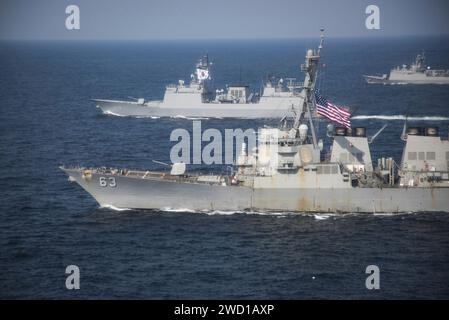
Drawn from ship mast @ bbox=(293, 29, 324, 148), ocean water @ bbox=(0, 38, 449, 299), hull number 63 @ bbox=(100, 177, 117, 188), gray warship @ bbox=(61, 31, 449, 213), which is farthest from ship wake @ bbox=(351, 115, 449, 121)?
hull number 63 @ bbox=(100, 177, 117, 188)

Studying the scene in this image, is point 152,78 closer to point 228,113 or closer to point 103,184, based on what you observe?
point 228,113

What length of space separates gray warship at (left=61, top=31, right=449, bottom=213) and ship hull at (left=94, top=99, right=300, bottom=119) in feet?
113

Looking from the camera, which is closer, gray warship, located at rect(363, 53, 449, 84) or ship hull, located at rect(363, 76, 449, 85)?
ship hull, located at rect(363, 76, 449, 85)

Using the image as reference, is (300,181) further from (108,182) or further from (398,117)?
(398,117)

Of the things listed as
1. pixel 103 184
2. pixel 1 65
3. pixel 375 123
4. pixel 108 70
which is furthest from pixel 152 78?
pixel 103 184

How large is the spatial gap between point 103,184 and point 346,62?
13620 centimetres

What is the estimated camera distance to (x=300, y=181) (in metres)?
45.6

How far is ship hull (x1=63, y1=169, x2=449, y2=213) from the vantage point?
45.6 m

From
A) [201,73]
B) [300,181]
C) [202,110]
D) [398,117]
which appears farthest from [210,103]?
[300,181]

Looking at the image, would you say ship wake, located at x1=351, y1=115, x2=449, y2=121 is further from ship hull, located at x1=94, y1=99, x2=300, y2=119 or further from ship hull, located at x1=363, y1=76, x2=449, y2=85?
ship hull, located at x1=363, y1=76, x2=449, y2=85

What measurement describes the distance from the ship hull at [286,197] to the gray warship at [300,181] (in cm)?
5

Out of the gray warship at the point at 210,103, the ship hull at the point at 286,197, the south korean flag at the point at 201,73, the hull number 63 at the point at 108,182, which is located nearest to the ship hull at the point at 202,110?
the gray warship at the point at 210,103

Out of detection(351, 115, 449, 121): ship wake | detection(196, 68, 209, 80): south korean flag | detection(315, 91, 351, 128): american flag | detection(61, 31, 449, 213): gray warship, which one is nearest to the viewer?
detection(61, 31, 449, 213): gray warship

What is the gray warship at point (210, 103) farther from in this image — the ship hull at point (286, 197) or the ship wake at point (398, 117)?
the ship hull at point (286, 197)
